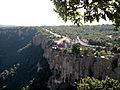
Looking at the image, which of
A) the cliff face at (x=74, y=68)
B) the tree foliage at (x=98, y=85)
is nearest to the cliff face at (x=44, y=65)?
the cliff face at (x=74, y=68)

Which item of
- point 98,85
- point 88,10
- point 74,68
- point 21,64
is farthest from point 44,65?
point 88,10

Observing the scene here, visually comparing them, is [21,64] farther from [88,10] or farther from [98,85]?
[88,10]

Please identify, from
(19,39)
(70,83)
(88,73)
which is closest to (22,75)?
(70,83)

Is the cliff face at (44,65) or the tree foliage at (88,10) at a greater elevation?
the tree foliage at (88,10)

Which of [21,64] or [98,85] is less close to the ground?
[98,85]

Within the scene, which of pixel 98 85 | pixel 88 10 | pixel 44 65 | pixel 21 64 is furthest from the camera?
pixel 21 64

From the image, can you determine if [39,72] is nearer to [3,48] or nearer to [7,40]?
[3,48]

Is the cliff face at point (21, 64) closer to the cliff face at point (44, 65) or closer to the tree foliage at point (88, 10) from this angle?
the cliff face at point (44, 65)

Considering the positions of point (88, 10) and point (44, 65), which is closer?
point (88, 10)

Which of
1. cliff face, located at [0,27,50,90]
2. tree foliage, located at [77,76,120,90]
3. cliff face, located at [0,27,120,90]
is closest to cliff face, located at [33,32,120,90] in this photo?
cliff face, located at [0,27,120,90]
